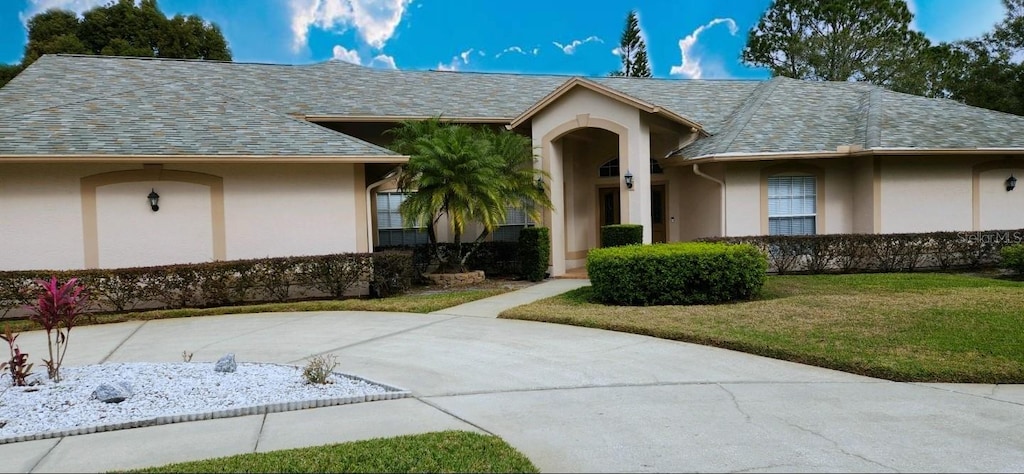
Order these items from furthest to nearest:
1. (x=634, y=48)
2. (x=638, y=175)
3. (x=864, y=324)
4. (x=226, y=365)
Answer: (x=634, y=48)
(x=638, y=175)
(x=864, y=324)
(x=226, y=365)

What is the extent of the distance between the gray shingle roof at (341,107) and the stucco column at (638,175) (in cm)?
131

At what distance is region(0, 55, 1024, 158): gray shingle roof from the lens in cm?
1210

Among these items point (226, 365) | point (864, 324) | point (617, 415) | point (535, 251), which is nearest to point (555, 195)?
point (535, 251)

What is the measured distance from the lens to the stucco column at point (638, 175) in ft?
44.7

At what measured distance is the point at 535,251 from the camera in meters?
14.0

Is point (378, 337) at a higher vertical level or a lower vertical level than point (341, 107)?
lower

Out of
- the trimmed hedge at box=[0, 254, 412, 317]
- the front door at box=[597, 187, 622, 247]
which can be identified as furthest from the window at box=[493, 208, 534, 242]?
the trimmed hedge at box=[0, 254, 412, 317]

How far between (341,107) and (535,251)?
616 centimetres

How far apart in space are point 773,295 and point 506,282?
5.87 m

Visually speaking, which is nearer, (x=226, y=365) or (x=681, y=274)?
(x=226, y=365)

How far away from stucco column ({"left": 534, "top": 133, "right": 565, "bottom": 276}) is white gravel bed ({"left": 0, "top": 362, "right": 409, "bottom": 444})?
9206mm

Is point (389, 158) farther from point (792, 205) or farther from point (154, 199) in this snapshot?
point (792, 205)

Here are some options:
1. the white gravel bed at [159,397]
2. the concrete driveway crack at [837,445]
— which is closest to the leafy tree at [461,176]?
the white gravel bed at [159,397]

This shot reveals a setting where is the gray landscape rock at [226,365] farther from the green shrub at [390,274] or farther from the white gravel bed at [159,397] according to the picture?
the green shrub at [390,274]
